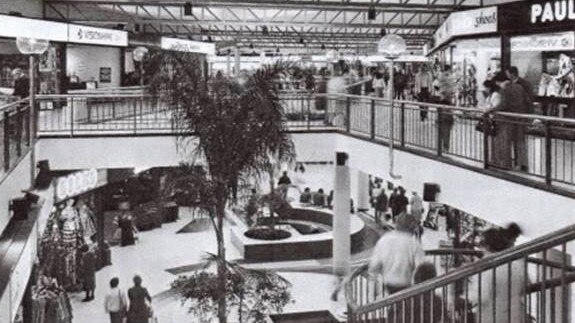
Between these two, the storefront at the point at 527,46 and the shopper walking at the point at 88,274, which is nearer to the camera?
the storefront at the point at 527,46

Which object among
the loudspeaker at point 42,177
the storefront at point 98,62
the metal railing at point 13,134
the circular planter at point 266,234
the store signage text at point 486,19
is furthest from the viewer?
the circular planter at point 266,234

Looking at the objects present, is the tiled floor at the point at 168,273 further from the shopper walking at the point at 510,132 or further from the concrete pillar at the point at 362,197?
the concrete pillar at the point at 362,197

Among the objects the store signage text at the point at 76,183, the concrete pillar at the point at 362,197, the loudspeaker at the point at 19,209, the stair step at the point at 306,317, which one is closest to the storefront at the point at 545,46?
the stair step at the point at 306,317

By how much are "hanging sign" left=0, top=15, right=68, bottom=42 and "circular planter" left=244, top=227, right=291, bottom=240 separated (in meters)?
8.10

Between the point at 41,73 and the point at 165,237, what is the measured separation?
679 centimetres

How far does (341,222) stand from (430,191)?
25.0 ft

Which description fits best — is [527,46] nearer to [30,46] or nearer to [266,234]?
[266,234]

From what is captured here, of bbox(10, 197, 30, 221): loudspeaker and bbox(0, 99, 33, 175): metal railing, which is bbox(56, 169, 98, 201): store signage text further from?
bbox(10, 197, 30, 221): loudspeaker

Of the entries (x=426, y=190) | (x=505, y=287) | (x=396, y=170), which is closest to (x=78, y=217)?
(x=396, y=170)

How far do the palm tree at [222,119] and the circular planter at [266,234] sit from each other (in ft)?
38.5

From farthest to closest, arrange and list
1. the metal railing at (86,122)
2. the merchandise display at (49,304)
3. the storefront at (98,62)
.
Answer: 1. the storefront at (98,62)
2. the metal railing at (86,122)
3. the merchandise display at (49,304)

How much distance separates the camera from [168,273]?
1952 cm

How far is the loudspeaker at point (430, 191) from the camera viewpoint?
11719mm

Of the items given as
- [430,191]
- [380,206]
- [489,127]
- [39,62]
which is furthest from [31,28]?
[380,206]
